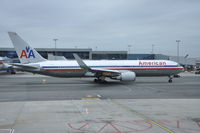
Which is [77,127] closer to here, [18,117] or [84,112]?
[84,112]

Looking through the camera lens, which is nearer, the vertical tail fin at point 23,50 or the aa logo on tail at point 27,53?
the vertical tail fin at point 23,50

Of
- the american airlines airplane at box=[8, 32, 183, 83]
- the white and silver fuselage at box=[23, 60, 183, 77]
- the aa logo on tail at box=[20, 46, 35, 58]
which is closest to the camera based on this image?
the american airlines airplane at box=[8, 32, 183, 83]

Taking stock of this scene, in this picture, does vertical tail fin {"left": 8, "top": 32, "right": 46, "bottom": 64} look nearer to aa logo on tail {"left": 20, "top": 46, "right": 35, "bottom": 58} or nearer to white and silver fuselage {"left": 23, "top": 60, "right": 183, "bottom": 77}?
aa logo on tail {"left": 20, "top": 46, "right": 35, "bottom": 58}

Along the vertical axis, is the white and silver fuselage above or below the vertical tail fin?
below

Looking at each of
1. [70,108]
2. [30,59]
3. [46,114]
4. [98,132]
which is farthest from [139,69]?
[98,132]

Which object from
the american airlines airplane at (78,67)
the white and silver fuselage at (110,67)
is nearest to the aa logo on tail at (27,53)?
the american airlines airplane at (78,67)

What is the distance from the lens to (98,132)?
8.45m

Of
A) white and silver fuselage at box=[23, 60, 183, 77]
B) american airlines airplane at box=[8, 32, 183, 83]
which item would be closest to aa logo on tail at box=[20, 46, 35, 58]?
american airlines airplane at box=[8, 32, 183, 83]

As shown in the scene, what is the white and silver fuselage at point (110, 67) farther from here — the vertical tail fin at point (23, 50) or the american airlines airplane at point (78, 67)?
the vertical tail fin at point (23, 50)

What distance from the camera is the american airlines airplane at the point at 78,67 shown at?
27.8 metres

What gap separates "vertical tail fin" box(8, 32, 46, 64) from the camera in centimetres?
2782

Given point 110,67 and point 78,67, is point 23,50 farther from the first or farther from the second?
point 110,67

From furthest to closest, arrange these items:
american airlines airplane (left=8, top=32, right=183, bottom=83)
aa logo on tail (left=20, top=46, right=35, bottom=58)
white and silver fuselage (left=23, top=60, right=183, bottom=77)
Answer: white and silver fuselage (left=23, top=60, right=183, bottom=77)
aa logo on tail (left=20, top=46, right=35, bottom=58)
american airlines airplane (left=8, top=32, right=183, bottom=83)

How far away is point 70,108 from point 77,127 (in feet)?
13.1
